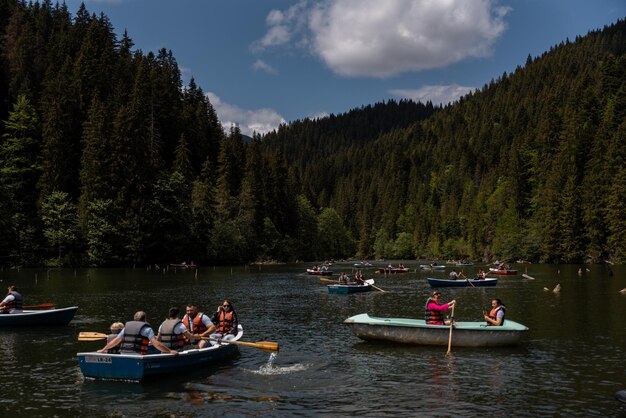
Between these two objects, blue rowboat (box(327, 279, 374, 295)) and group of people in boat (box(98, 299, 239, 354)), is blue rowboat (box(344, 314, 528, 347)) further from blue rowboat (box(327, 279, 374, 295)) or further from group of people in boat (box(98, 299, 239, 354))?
blue rowboat (box(327, 279, 374, 295))

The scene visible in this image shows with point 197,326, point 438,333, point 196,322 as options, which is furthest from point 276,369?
point 438,333

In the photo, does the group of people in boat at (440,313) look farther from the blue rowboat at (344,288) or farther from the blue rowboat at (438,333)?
the blue rowboat at (344,288)

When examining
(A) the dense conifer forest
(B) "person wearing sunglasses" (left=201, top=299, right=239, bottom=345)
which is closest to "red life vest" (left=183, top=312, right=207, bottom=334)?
(B) "person wearing sunglasses" (left=201, top=299, right=239, bottom=345)

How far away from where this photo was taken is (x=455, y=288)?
66438mm

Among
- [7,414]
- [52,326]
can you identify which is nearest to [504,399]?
[7,414]

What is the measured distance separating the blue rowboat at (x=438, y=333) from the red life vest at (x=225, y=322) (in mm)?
6337

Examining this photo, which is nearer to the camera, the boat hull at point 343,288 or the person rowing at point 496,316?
the person rowing at point 496,316

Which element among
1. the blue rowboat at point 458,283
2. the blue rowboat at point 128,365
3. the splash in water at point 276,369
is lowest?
the splash in water at point 276,369

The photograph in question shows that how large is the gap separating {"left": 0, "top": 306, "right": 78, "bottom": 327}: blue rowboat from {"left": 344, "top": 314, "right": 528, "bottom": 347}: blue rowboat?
698 inches

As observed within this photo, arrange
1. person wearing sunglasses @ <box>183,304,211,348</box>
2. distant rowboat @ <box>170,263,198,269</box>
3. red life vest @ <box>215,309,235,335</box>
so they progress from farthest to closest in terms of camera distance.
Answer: distant rowboat @ <box>170,263,198,269</box>, red life vest @ <box>215,309,235,335</box>, person wearing sunglasses @ <box>183,304,211,348</box>

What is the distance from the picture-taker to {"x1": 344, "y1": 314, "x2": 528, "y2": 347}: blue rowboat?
89.9 feet

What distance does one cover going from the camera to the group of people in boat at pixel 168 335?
20.8m

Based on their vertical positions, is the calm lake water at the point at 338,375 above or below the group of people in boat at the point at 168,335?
below

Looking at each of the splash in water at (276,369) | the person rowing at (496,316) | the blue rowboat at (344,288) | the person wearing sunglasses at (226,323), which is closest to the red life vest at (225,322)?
the person wearing sunglasses at (226,323)
